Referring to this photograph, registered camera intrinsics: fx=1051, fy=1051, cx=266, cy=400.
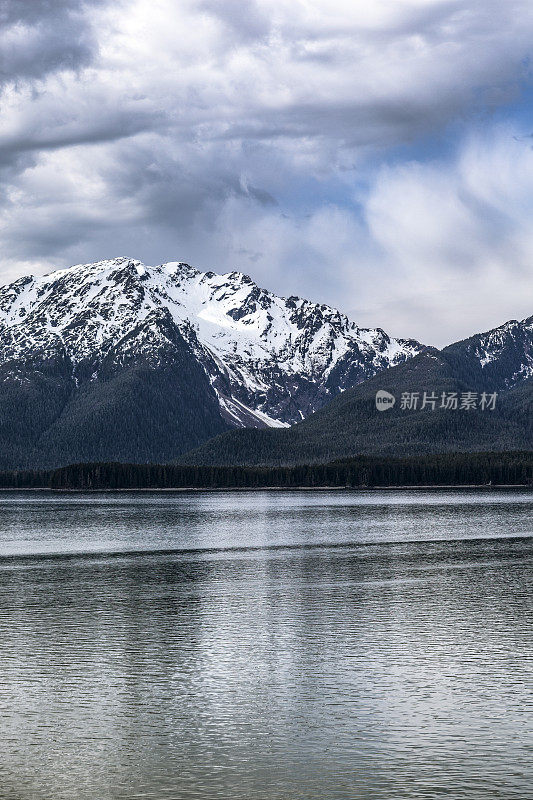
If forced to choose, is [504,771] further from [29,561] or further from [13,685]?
[29,561]

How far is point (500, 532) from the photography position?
182 metres

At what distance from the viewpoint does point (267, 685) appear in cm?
5716

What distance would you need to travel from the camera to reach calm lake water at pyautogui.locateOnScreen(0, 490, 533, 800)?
3997 centimetres

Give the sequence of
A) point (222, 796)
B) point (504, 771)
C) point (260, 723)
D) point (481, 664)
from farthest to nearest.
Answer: point (481, 664)
point (260, 723)
point (504, 771)
point (222, 796)

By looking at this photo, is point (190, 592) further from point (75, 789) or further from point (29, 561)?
point (75, 789)

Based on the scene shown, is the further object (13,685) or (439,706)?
(13,685)

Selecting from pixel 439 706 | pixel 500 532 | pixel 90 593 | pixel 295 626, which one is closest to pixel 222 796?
pixel 439 706

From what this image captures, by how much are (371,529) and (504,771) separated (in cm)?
15591

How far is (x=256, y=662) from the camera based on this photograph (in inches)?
2498

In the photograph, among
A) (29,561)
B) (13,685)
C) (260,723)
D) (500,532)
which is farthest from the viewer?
(500,532)

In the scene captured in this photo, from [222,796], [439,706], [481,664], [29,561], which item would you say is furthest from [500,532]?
[222,796]

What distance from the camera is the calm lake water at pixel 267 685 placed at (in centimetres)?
3997

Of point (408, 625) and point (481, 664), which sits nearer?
point (481, 664)

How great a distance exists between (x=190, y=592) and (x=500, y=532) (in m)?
95.1
